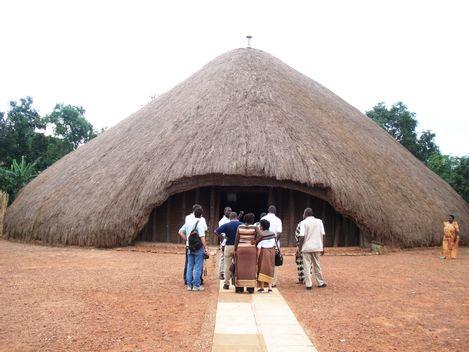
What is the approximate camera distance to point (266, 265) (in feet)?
25.4

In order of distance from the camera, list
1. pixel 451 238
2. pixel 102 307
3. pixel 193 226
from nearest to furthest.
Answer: pixel 102 307 < pixel 193 226 < pixel 451 238

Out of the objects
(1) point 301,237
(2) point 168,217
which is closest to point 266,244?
(1) point 301,237

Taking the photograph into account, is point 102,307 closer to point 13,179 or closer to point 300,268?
point 300,268

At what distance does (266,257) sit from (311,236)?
1.00 m

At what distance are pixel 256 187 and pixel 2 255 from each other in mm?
8356

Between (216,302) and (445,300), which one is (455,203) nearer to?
(445,300)

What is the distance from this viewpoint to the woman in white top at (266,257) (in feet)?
25.3

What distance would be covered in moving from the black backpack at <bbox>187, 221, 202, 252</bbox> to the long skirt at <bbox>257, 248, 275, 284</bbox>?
3.69ft

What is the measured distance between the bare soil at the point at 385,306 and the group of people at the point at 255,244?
1.73 feet

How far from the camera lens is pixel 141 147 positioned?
16.2 meters

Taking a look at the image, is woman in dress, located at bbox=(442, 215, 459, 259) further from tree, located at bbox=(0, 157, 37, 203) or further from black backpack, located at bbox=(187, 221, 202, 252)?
tree, located at bbox=(0, 157, 37, 203)

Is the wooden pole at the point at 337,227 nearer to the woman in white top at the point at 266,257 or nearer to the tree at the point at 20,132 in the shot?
the woman in white top at the point at 266,257

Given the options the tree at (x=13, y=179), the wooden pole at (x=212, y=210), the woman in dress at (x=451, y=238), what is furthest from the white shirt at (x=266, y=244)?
the tree at (x=13, y=179)

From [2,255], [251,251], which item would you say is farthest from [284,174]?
[2,255]
